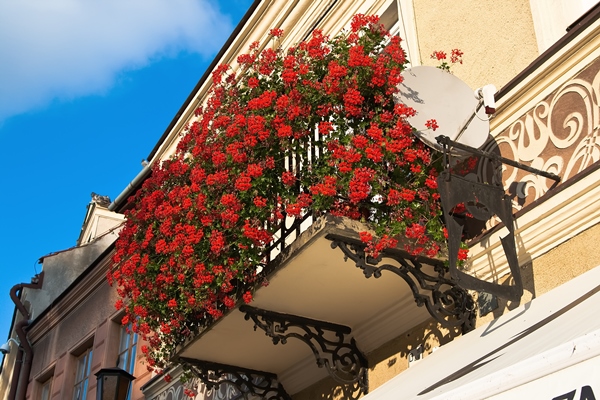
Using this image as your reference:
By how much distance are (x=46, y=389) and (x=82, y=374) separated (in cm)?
198

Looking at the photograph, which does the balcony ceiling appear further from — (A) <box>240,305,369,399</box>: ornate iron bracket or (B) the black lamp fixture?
(B) the black lamp fixture

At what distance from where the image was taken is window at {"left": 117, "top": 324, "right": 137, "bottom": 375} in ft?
40.3

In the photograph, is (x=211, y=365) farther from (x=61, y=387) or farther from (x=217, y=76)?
(x=61, y=387)

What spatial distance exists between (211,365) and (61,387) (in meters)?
7.11

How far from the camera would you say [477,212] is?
222 inches

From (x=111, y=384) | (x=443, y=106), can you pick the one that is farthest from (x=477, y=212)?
(x=111, y=384)

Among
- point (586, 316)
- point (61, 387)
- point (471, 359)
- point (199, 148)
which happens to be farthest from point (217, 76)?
point (61, 387)

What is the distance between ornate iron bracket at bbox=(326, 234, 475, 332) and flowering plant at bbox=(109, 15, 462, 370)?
0.14 meters

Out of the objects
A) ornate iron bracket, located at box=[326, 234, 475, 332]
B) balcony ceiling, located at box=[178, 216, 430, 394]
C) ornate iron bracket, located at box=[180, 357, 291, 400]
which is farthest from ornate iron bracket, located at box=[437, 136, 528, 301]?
ornate iron bracket, located at box=[180, 357, 291, 400]

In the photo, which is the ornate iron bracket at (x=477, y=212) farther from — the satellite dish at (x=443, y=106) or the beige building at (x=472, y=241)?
the satellite dish at (x=443, y=106)

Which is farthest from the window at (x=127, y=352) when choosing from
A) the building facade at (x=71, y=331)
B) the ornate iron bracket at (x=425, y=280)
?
the ornate iron bracket at (x=425, y=280)

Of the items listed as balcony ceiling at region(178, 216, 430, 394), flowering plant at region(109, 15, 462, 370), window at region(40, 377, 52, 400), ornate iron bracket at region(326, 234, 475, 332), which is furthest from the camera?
window at region(40, 377, 52, 400)

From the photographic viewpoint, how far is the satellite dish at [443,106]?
605 cm

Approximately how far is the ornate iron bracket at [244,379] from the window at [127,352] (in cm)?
411
